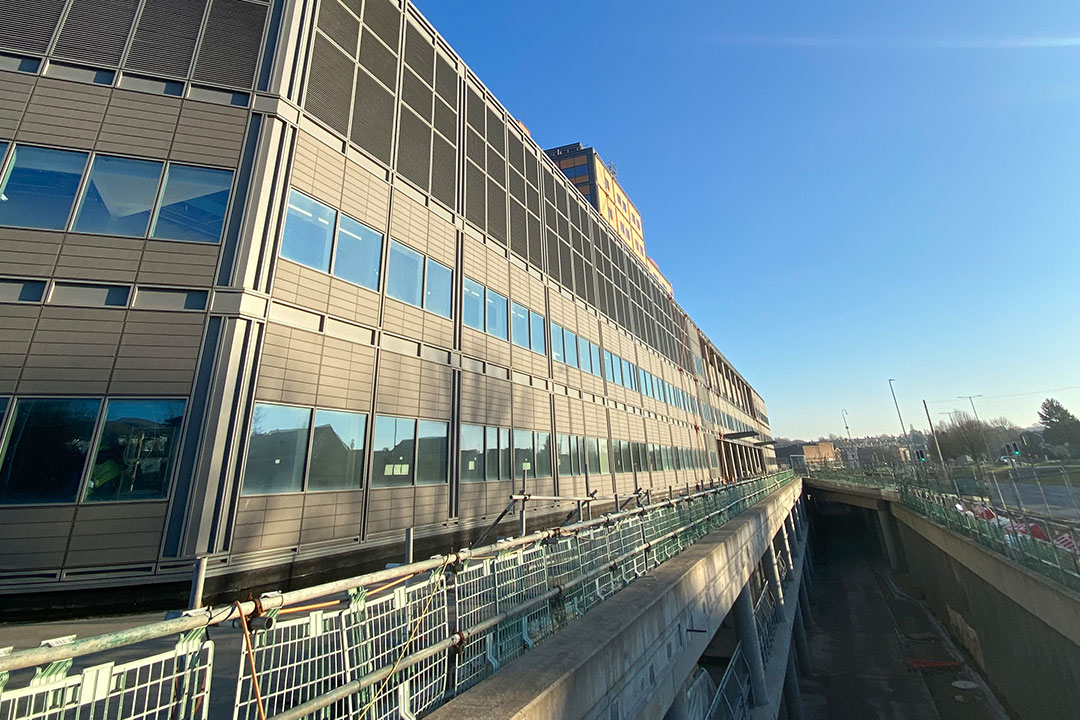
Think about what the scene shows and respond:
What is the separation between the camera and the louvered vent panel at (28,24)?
337 inches

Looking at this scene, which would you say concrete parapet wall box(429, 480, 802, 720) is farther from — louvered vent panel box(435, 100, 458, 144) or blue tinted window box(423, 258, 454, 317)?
louvered vent panel box(435, 100, 458, 144)

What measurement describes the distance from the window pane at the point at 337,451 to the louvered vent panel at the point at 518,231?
9880mm

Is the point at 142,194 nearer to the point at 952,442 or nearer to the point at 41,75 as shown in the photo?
the point at 41,75

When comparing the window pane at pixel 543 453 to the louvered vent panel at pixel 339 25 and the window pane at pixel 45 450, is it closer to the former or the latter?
the window pane at pixel 45 450

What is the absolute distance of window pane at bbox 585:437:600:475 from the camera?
1892cm

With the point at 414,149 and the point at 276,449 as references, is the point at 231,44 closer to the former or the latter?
the point at 414,149

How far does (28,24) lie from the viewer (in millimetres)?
8695

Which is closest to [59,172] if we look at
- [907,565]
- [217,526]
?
[217,526]

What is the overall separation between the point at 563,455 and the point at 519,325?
5436 mm

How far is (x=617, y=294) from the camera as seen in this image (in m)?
26.9

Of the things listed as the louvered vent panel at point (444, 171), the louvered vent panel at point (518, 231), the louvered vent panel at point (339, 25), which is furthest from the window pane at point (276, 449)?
the louvered vent panel at point (518, 231)

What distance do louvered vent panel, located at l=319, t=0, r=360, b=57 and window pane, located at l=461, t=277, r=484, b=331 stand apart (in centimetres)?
696

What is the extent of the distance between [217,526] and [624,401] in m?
19.7

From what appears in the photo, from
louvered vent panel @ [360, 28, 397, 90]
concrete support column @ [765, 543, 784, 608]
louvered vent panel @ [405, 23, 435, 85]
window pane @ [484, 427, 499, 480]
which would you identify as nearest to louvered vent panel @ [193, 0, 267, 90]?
louvered vent panel @ [360, 28, 397, 90]
